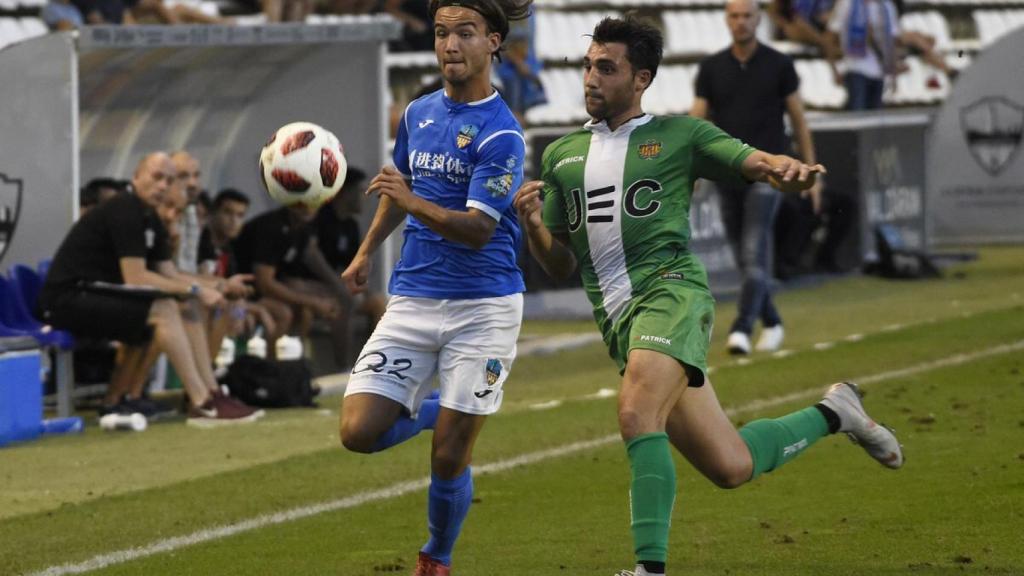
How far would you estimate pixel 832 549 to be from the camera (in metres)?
7.02

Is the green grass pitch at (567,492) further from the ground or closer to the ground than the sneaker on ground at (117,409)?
further from the ground

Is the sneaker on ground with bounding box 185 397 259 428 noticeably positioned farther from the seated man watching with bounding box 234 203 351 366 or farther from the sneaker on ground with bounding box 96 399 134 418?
the seated man watching with bounding box 234 203 351 366

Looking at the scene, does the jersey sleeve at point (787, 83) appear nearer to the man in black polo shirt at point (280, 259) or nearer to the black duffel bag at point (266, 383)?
the man in black polo shirt at point (280, 259)

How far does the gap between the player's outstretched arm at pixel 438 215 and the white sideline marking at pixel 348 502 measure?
192 cm

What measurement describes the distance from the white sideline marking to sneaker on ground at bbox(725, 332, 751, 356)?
124cm

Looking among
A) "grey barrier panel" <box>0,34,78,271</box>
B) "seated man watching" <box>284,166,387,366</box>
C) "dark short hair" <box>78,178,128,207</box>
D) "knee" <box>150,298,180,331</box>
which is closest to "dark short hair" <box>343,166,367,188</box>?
"seated man watching" <box>284,166,387,366</box>

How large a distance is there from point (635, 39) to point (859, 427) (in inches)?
67.4

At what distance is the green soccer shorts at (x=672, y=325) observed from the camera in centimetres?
631

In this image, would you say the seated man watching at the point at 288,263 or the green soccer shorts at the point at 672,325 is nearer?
the green soccer shorts at the point at 672,325

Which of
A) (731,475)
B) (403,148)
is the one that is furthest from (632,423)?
(403,148)

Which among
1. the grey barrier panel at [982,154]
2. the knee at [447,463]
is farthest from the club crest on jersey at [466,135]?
the grey barrier panel at [982,154]

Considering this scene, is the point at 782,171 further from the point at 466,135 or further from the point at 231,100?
the point at 231,100

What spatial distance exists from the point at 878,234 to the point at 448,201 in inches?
495

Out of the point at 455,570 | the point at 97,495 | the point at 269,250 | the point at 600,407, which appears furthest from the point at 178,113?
the point at 455,570
